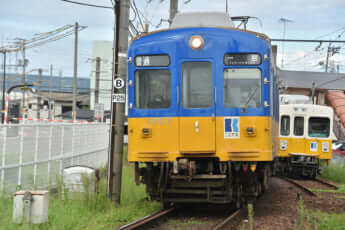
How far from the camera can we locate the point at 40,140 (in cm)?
1114

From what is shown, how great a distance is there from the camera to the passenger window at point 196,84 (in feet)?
27.1

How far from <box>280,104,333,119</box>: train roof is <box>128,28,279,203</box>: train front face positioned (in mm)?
11100

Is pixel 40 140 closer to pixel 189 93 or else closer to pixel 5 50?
pixel 189 93

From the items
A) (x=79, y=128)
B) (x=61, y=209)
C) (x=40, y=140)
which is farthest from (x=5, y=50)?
(x=61, y=209)

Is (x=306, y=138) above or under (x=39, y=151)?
above

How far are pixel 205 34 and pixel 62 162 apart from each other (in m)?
6.11

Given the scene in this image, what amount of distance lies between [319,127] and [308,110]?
0.79 metres

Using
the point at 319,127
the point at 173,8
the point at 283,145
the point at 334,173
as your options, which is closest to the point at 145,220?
the point at 173,8

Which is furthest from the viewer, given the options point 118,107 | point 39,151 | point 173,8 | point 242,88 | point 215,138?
point 173,8

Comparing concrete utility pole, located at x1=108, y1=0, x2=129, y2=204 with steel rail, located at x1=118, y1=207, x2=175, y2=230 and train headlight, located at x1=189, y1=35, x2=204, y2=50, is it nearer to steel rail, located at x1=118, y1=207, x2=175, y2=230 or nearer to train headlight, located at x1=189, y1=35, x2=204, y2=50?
steel rail, located at x1=118, y1=207, x2=175, y2=230

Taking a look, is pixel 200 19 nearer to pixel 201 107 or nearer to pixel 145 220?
pixel 201 107

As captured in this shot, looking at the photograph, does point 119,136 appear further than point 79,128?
No

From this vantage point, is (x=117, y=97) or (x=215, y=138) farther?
(x=117, y=97)

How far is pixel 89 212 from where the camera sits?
8.50m
